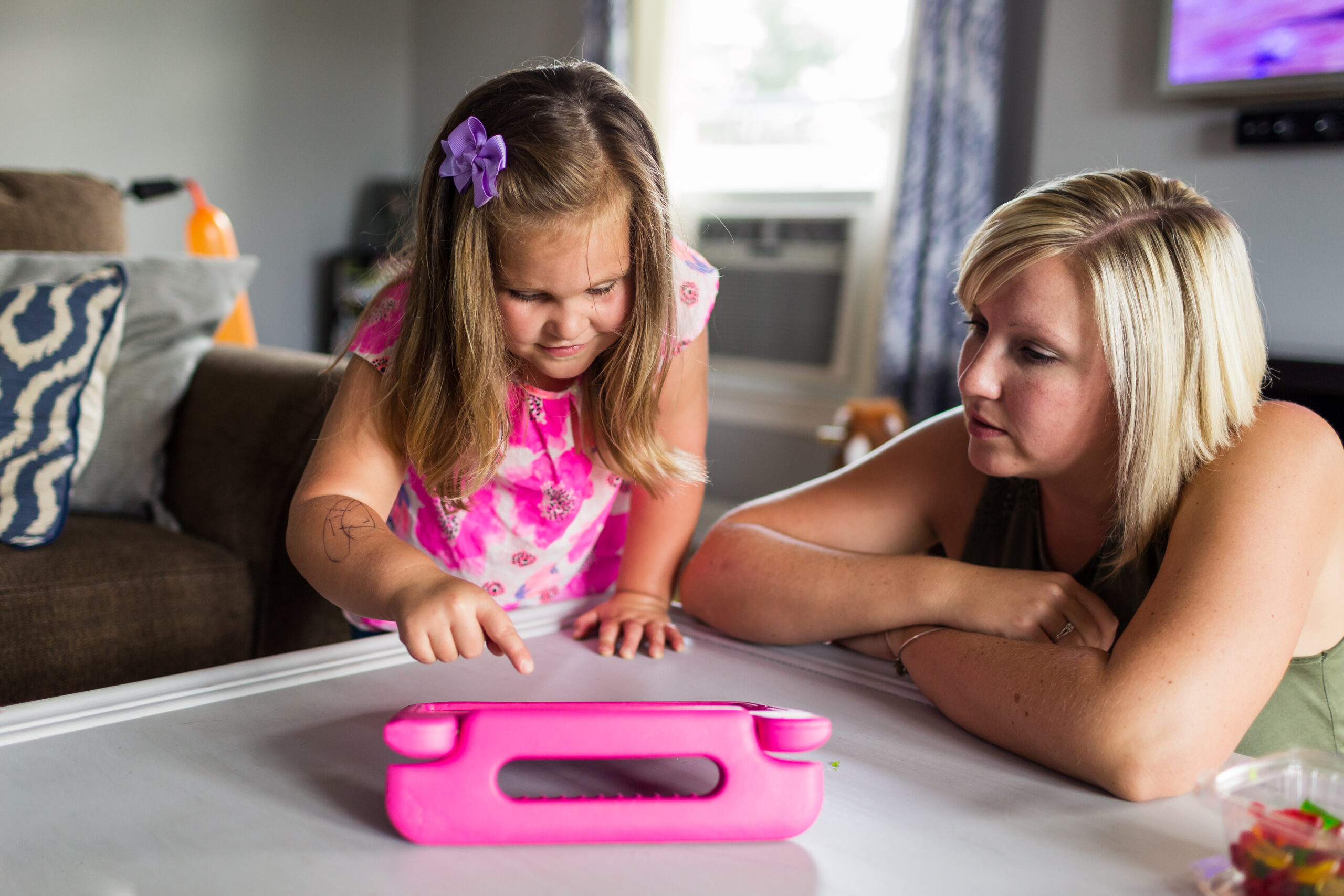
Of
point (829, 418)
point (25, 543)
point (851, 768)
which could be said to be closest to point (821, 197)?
point (829, 418)

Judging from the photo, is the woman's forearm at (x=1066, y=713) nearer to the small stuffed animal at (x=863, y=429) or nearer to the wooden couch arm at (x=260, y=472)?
the wooden couch arm at (x=260, y=472)

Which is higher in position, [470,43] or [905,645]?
[470,43]

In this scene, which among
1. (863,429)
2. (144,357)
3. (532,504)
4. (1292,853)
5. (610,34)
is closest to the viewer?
(1292,853)

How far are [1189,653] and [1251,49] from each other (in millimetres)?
2026

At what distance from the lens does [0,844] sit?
0.54 meters

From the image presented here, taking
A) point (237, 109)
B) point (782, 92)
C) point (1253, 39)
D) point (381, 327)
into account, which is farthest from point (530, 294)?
point (237, 109)

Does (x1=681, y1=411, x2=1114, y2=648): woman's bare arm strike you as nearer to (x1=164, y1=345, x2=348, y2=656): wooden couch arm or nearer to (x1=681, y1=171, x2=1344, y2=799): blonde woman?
(x1=681, y1=171, x2=1344, y2=799): blonde woman

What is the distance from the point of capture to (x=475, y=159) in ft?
2.90

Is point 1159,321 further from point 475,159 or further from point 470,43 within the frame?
point 470,43

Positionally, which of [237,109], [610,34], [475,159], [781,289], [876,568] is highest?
[610,34]

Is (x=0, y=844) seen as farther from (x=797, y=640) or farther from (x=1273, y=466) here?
(x=1273, y=466)

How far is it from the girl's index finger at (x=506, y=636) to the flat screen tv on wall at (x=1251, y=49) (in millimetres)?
2243

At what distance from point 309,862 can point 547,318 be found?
1.70 ft

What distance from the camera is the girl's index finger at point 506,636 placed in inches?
25.1
